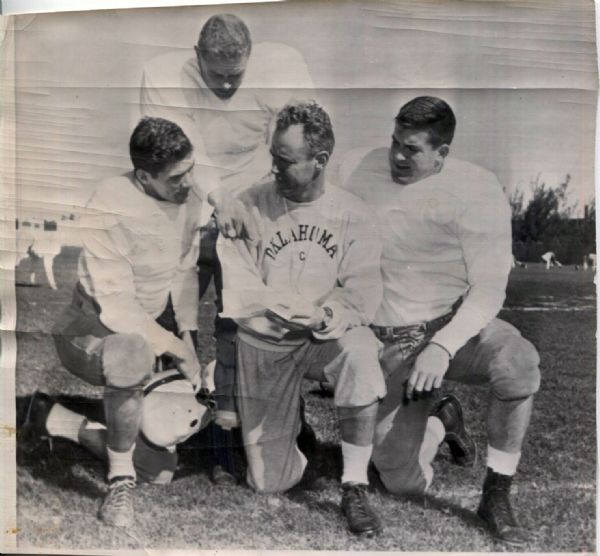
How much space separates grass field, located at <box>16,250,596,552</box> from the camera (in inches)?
97.2

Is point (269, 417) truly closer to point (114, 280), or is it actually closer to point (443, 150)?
point (114, 280)

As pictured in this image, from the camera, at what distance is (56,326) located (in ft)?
8.58

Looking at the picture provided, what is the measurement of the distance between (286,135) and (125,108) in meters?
0.58

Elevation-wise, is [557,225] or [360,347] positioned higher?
[557,225]

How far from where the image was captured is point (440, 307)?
8.18 ft

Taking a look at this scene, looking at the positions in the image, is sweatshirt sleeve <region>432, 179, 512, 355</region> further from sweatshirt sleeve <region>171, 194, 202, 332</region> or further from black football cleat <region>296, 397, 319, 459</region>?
sweatshirt sleeve <region>171, 194, 202, 332</region>

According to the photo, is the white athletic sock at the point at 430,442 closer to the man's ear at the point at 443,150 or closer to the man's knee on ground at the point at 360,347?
the man's knee on ground at the point at 360,347

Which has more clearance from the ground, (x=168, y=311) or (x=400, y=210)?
(x=400, y=210)

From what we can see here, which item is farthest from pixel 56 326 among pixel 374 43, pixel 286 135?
pixel 374 43

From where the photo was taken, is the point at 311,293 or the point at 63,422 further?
the point at 63,422

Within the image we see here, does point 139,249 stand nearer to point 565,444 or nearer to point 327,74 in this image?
point 327,74

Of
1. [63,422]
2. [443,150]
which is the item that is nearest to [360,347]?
[443,150]

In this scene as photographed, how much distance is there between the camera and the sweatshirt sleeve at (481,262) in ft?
8.14

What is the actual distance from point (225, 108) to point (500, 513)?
1691 mm
